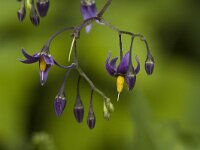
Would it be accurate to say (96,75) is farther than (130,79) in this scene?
Yes

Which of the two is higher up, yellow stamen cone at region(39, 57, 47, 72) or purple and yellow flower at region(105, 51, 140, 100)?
yellow stamen cone at region(39, 57, 47, 72)

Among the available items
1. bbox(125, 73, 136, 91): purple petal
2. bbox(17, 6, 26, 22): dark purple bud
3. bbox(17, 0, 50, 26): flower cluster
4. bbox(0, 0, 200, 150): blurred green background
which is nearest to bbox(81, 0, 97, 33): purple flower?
bbox(17, 0, 50, 26): flower cluster

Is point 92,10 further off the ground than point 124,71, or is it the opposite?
point 92,10

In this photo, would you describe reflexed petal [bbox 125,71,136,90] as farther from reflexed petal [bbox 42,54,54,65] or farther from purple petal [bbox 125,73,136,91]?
reflexed petal [bbox 42,54,54,65]

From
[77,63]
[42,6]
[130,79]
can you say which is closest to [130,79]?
[130,79]

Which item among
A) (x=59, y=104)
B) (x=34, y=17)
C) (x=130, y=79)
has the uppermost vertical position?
(x=34, y=17)

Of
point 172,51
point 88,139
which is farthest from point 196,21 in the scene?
point 88,139

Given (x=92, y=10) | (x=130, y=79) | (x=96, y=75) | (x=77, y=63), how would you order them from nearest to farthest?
(x=130, y=79) → (x=77, y=63) → (x=92, y=10) → (x=96, y=75)

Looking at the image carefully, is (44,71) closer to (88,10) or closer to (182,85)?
(88,10)

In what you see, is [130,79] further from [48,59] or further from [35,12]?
[35,12]

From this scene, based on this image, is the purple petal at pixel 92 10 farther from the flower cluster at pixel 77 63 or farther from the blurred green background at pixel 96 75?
the blurred green background at pixel 96 75
